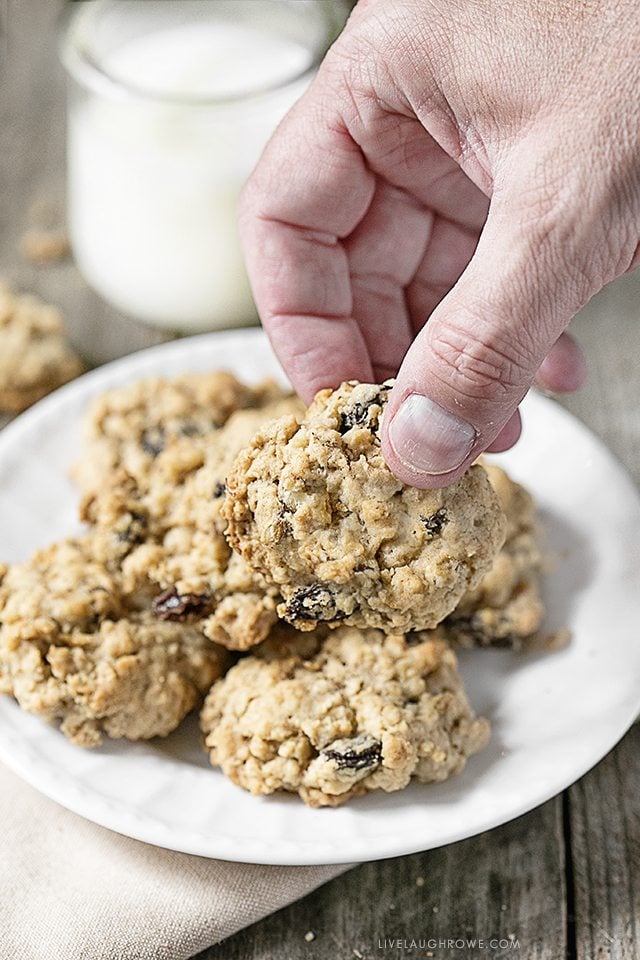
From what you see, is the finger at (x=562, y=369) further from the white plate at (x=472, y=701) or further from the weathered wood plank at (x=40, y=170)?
the weathered wood plank at (x=40, y=170)

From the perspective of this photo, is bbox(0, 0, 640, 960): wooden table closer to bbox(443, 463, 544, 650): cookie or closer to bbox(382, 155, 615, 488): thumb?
bbox(443, 463, 544, 650): cookie

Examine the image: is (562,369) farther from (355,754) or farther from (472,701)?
(355,754)

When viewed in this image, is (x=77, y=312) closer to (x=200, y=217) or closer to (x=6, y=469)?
(x=200, y=217)

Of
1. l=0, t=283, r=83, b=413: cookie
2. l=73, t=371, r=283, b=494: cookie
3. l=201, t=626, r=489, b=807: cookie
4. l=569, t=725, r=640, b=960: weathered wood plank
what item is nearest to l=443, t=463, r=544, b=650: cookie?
l=201, t=626, r=489, b=807: cookie

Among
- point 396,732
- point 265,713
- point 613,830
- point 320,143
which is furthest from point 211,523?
point 613,830

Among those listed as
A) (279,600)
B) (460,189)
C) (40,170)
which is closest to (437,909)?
(279,600)

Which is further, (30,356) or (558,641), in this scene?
(30,356)
